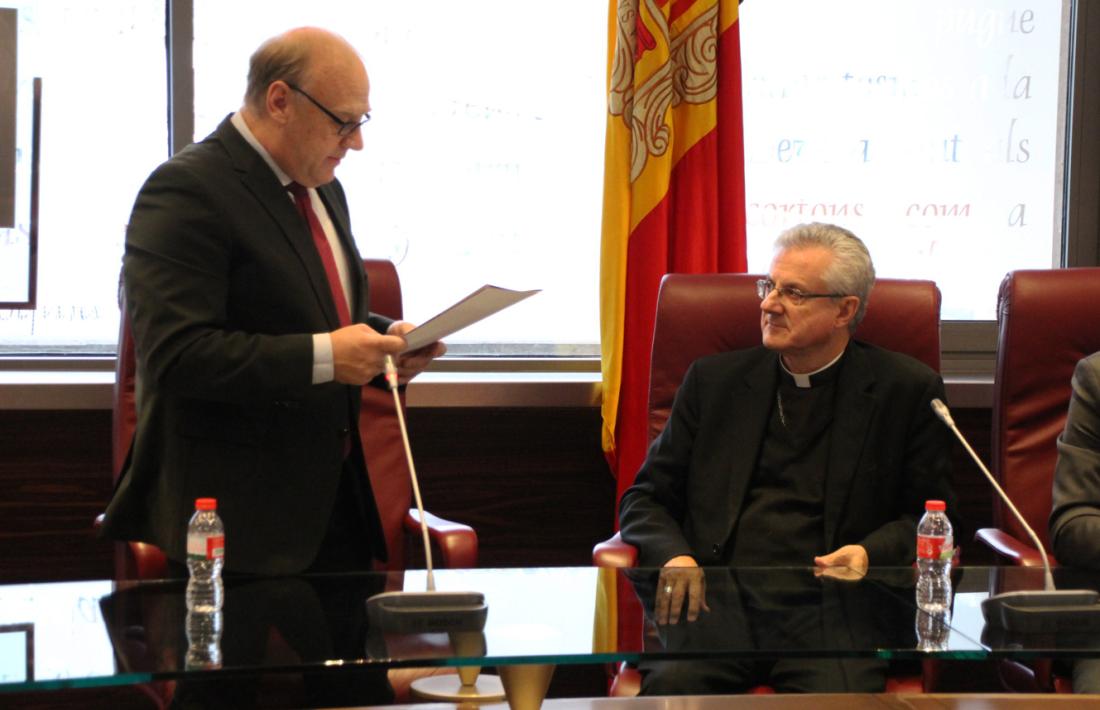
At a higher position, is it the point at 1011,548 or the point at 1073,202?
the point at 1073,202

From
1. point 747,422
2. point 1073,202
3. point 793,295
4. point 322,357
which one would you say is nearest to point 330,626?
point 322,357

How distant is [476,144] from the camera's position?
3549 mm

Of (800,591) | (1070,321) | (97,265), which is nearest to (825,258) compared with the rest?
(1070,321)

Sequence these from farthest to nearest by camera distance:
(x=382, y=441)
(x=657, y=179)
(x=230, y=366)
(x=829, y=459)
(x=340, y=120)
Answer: (x=657, y=179) < (x=382, y=441) < (x=829, y=459) < (x=340, y=120) < (x=230, y=366)

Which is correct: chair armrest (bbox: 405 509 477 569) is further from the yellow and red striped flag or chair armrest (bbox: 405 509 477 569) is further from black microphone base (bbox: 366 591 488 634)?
the yellow and red striped flag

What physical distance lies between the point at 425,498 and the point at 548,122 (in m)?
1.09

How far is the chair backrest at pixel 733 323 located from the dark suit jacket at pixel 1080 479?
363 mm

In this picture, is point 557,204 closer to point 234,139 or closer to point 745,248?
point 745,248

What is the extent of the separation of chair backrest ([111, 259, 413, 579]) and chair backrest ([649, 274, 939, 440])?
0.60 meters

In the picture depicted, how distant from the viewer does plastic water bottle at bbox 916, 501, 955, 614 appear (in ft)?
6.40

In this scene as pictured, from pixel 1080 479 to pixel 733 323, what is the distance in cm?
78

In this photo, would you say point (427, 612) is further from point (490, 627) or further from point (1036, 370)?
point (1036, 370)

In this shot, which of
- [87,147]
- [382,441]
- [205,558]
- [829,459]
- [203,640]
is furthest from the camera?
[87,147]

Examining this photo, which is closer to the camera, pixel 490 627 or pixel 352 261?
pixel 490 627
